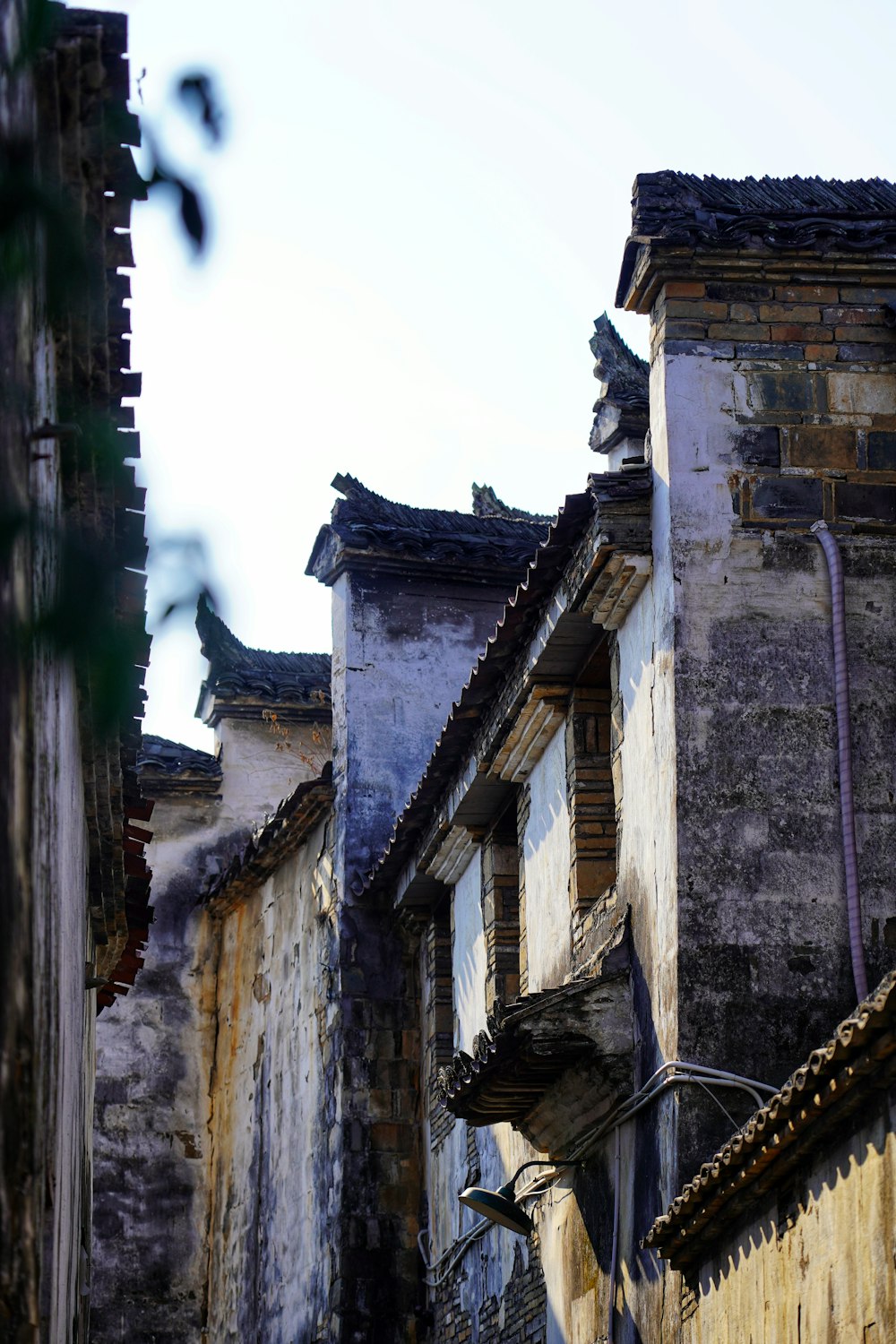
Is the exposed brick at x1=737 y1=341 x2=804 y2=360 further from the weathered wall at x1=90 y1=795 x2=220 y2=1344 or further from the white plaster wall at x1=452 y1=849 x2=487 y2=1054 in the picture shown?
the weathered wall at x1=90 y1=795 x2=220 y2=1344

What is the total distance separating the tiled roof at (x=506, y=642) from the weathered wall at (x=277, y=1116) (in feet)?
4.80

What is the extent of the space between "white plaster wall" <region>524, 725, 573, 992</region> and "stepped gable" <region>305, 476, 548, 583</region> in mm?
4620

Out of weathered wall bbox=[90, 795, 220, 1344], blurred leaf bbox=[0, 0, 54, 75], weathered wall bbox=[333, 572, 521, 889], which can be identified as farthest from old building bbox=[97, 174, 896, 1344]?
blurred leaf bbox=[0, 0, 54, 75]

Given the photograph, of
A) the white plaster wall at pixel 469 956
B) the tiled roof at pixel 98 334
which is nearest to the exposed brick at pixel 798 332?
the tiled roof at pixel 98 334

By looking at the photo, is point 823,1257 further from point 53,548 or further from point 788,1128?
point 53,548

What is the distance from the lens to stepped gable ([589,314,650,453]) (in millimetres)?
11391

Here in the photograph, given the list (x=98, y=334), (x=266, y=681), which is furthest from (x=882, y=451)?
(x=266, y=681)

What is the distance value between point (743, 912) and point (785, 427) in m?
2.25

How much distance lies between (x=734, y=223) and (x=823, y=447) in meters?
1.11

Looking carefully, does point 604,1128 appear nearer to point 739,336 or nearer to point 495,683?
point 495,683

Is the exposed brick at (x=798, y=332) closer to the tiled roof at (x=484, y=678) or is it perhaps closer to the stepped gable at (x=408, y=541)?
the tiled roof at (x=484, y=678)

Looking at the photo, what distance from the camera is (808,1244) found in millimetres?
6898

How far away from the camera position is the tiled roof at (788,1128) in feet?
20.5

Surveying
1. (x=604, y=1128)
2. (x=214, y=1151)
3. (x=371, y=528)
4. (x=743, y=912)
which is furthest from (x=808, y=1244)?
(x=214, y=1151)
